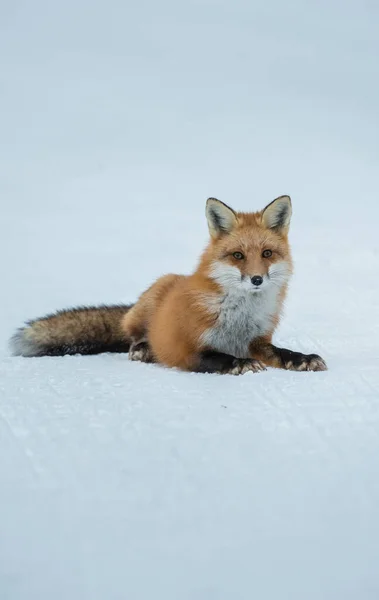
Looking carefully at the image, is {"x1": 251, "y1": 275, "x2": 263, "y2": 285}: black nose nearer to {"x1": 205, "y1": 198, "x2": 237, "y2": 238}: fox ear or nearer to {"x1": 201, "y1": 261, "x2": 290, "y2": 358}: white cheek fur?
{"x1": 201, "y1": 261, "x2": 290, "y2": 358}: white cheek fur

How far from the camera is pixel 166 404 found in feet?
10.5

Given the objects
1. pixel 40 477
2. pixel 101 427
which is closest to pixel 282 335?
pixel 101 427

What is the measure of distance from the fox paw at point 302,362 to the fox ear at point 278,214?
0.68m

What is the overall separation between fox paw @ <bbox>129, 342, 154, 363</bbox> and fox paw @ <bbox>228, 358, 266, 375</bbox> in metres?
0.80

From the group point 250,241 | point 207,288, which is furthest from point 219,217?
point 207,288

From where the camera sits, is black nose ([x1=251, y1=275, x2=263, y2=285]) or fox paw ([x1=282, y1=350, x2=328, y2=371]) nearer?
black nose ([x1=251, y1=275, x2=263, y2=285])

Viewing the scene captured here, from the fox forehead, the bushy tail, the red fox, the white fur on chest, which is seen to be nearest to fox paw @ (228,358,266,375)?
the red fox

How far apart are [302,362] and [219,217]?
0.88m

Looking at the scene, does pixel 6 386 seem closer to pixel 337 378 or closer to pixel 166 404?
pixel 166 404

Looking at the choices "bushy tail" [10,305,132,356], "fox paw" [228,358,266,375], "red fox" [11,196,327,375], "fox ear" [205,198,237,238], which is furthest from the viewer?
"bushy tail" [10,305,132,356]

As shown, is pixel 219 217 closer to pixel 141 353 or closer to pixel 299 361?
pixel 299 361

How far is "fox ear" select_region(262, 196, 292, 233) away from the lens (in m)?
4.05

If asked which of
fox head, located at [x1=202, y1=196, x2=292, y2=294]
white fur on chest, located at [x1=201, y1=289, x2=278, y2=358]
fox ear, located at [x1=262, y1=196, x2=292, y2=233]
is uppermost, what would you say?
fox ear, located at [x1=262, y1=196, x2=292, y2=233]

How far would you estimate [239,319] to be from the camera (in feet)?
13.2
